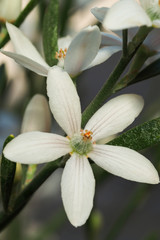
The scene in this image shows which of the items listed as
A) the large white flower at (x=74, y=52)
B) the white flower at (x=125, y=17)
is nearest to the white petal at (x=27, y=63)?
the large white flower at (x=74, y=52)

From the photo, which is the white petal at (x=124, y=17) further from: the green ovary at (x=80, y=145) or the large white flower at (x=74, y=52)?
the green ovary at (x=80, y=145)

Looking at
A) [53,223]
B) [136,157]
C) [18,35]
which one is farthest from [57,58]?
[53,223]

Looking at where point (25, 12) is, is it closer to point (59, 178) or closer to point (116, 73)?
point (116, 73)

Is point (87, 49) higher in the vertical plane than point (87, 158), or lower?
higher

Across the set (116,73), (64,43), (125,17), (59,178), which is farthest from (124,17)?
(59,178)

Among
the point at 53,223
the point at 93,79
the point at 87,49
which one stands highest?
the point at 87,49

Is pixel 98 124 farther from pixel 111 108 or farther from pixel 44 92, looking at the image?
pixel 44 92

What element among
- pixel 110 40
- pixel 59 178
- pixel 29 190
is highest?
pixel 110 40
